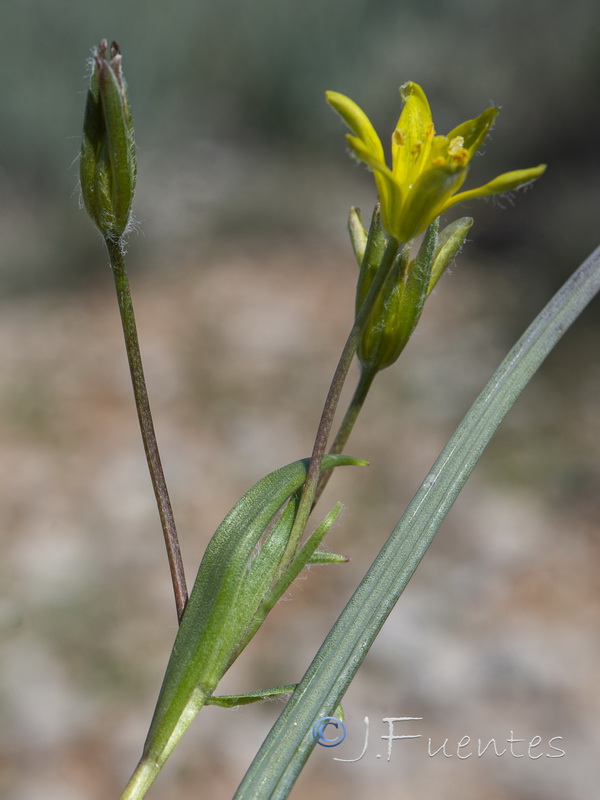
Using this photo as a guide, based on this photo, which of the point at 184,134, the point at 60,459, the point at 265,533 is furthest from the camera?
the point at 184,134

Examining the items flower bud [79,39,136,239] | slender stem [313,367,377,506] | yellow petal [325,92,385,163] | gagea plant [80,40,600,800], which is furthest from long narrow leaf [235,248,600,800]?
flower bud [79,39,136,239]

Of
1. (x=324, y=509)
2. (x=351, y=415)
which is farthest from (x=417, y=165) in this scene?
(x=324, y=509)

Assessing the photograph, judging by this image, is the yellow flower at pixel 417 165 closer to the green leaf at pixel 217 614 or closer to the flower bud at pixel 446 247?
the flower bud at pixel 446 247

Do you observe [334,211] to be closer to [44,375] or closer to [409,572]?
[44,375]

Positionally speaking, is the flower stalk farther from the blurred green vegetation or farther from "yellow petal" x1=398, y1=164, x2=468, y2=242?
the blurred green vegetation

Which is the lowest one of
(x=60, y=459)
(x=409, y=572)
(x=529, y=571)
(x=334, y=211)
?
(x=409, y=572)

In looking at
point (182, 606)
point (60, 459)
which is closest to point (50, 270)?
point (60, 459)

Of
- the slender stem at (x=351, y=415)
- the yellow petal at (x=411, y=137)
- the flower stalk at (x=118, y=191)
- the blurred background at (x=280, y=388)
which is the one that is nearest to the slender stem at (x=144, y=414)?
the flower stalk at (x=118, y=191)

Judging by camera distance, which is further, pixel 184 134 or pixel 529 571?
pixel 184 134
